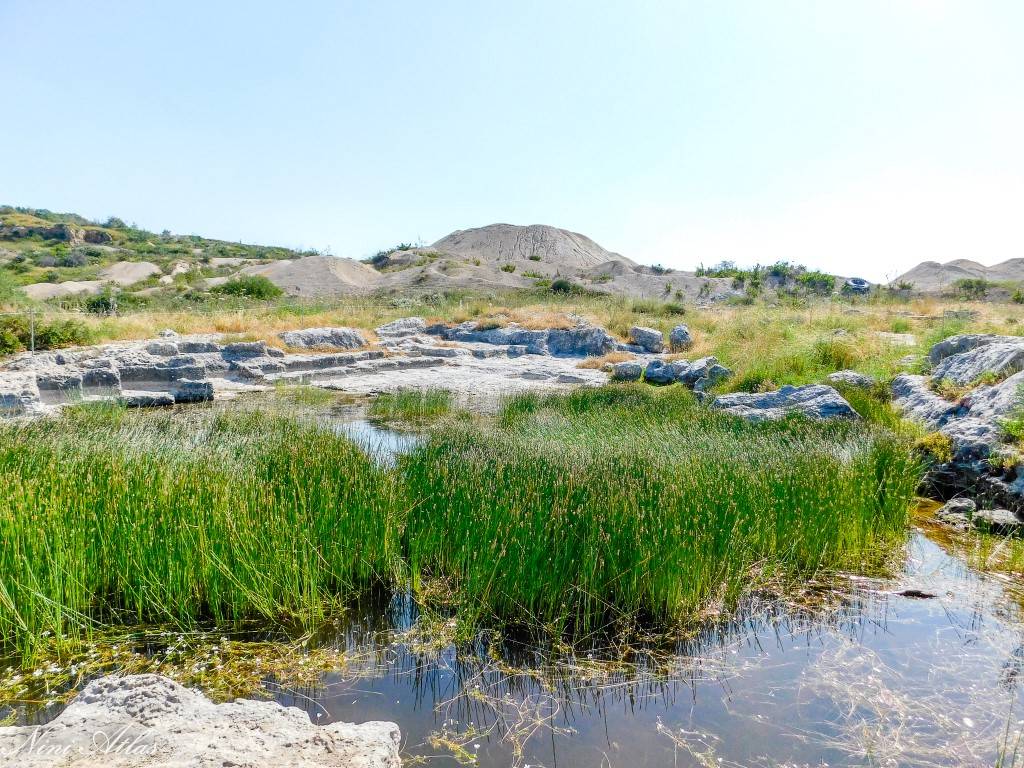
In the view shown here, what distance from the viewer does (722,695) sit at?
10.7 feet

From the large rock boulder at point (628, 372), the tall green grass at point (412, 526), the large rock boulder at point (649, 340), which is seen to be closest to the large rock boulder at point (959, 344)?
the tall green grass at point (412, 526)

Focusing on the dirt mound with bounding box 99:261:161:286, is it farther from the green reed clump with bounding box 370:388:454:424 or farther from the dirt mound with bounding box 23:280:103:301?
the green reed clump with bounding box 370:388:454:424

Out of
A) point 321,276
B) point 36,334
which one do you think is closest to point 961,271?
point 321,276

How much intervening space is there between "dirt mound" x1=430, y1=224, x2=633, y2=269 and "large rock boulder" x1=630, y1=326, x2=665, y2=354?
179 feet

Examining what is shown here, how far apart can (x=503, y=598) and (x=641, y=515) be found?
3.60 ft

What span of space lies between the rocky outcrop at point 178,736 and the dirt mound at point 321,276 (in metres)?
39.1

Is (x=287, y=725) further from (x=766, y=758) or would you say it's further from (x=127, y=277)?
(x=127, y=277)

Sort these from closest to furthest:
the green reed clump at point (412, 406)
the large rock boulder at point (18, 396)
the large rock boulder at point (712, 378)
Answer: the large rock boulder at point (18, 396), the green reed clump at point (412, 406), the large rock boulder at point (712, 378)

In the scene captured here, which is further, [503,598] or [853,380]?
[853,380]

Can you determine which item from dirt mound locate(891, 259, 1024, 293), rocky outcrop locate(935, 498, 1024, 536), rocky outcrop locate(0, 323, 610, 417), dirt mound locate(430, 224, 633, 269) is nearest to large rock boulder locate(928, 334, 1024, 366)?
rocky outcrop locate(935, 498, 1024, 536)

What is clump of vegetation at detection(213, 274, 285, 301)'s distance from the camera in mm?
33781

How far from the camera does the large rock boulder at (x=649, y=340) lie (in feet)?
64.7

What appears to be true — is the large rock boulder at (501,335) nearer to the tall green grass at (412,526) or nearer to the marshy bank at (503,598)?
the tall green grass at (412,526)

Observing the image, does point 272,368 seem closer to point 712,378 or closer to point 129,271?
point 712,378
